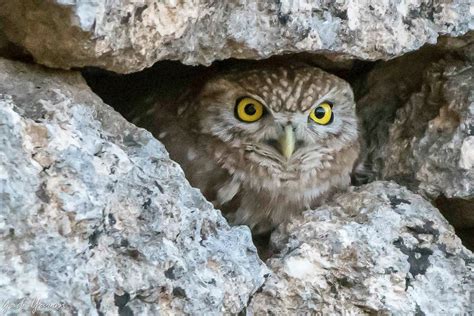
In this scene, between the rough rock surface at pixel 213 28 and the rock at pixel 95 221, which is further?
the rough rock surface at pixel 213 28

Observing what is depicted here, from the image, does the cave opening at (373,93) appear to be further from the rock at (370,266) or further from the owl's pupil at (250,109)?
the rock at (370,266)

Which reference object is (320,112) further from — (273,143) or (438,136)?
(438,136)

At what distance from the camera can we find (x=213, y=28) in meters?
1.95

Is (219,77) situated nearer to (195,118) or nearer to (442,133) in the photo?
(195,118)

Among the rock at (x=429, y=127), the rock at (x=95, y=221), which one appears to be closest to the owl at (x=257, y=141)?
the rock at (x=429, y=127)

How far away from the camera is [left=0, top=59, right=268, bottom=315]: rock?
147 cm

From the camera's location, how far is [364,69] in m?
2.96

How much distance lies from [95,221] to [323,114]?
4.18ft

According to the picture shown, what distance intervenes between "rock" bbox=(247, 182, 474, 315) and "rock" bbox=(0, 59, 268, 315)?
0.17m

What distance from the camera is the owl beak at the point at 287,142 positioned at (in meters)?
2.51

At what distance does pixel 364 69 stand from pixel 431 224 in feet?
2.78

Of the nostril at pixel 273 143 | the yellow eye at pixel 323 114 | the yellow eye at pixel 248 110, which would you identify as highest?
the yellow eye at pixel 323 114

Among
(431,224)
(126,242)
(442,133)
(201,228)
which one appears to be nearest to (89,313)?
(126,242)

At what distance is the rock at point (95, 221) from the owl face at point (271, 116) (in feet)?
2.14
